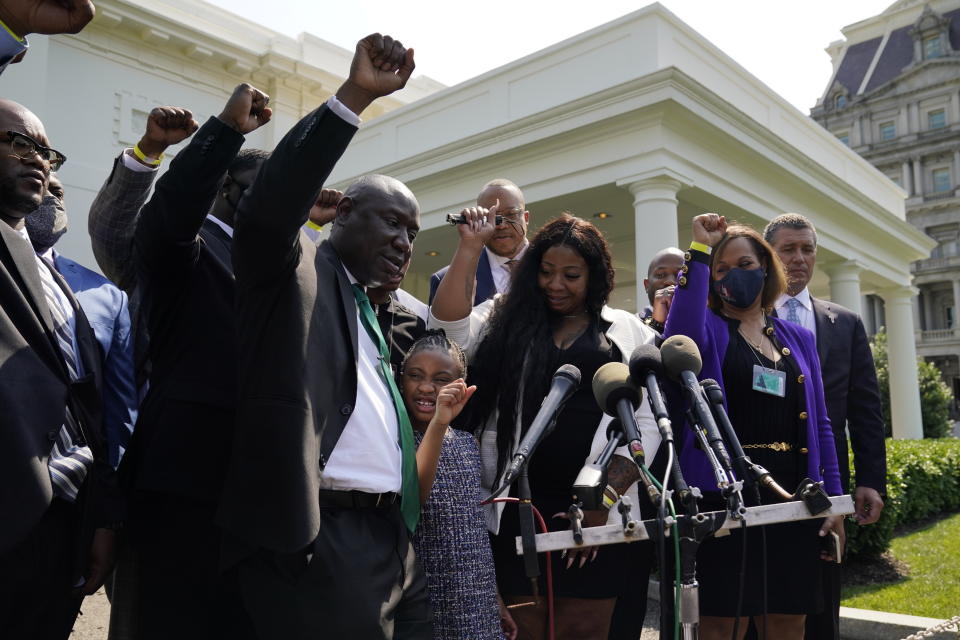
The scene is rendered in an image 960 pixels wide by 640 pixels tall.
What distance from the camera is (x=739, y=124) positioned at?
1125cm

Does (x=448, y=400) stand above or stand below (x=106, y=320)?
below

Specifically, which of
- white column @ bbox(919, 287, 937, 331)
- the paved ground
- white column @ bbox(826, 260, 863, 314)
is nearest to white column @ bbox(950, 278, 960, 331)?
white column @ bbox(919, 287, 937, 331)

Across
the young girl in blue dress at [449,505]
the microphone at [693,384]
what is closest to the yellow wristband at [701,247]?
the microphone at [693,384]

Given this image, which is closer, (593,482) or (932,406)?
(593,482)

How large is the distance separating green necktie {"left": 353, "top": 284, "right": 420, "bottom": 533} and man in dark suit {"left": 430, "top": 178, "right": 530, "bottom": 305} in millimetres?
1771

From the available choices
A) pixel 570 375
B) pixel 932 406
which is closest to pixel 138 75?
pixel 570 375

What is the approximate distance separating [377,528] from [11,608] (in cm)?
96

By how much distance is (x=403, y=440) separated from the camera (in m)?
2.12

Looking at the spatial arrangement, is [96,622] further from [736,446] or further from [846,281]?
[846,281]

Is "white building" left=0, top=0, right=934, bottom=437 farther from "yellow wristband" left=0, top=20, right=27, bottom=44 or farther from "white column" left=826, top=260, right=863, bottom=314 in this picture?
"yellow wristband" left=0, top=20, right=27, bottom=44

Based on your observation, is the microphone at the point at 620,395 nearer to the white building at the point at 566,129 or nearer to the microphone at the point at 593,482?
the microphone at the point at 593,482

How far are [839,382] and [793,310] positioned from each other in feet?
1.56

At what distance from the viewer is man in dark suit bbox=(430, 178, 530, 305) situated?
13.4 ft

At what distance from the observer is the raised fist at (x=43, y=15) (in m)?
1.86
